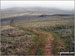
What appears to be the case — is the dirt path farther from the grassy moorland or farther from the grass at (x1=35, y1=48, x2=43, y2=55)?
the grass at (x1=35, y1=48, x2=43, y2=55)

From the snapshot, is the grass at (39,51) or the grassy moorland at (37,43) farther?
the grassy moorland at (37,43)

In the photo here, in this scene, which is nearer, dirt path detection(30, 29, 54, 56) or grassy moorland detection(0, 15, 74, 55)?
dirt path detection(30, 29, 54, 56)

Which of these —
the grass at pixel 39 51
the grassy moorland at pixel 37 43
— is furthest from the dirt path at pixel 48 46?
the grass at pixel 39 51

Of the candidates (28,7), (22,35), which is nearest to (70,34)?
(22,35)

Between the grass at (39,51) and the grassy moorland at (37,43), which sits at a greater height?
the grassy moorland at (37,43)

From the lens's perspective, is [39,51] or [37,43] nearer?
[39,51]

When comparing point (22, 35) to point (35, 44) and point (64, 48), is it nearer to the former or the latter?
point (35, 44)

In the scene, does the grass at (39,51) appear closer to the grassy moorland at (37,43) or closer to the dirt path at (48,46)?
the grassy moorland at (37,43)

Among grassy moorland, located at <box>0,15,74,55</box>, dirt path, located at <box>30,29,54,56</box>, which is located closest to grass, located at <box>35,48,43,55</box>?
grassy moorland, located at <box>0,15,74,55</box>

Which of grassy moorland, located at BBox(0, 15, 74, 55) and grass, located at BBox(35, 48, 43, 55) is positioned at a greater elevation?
grassy moorland, located at BBox(0, 15, 74, 55)

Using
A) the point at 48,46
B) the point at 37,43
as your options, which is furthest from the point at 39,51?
the point at 37,43

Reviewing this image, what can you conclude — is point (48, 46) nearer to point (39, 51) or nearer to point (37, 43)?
point (37, 43)
